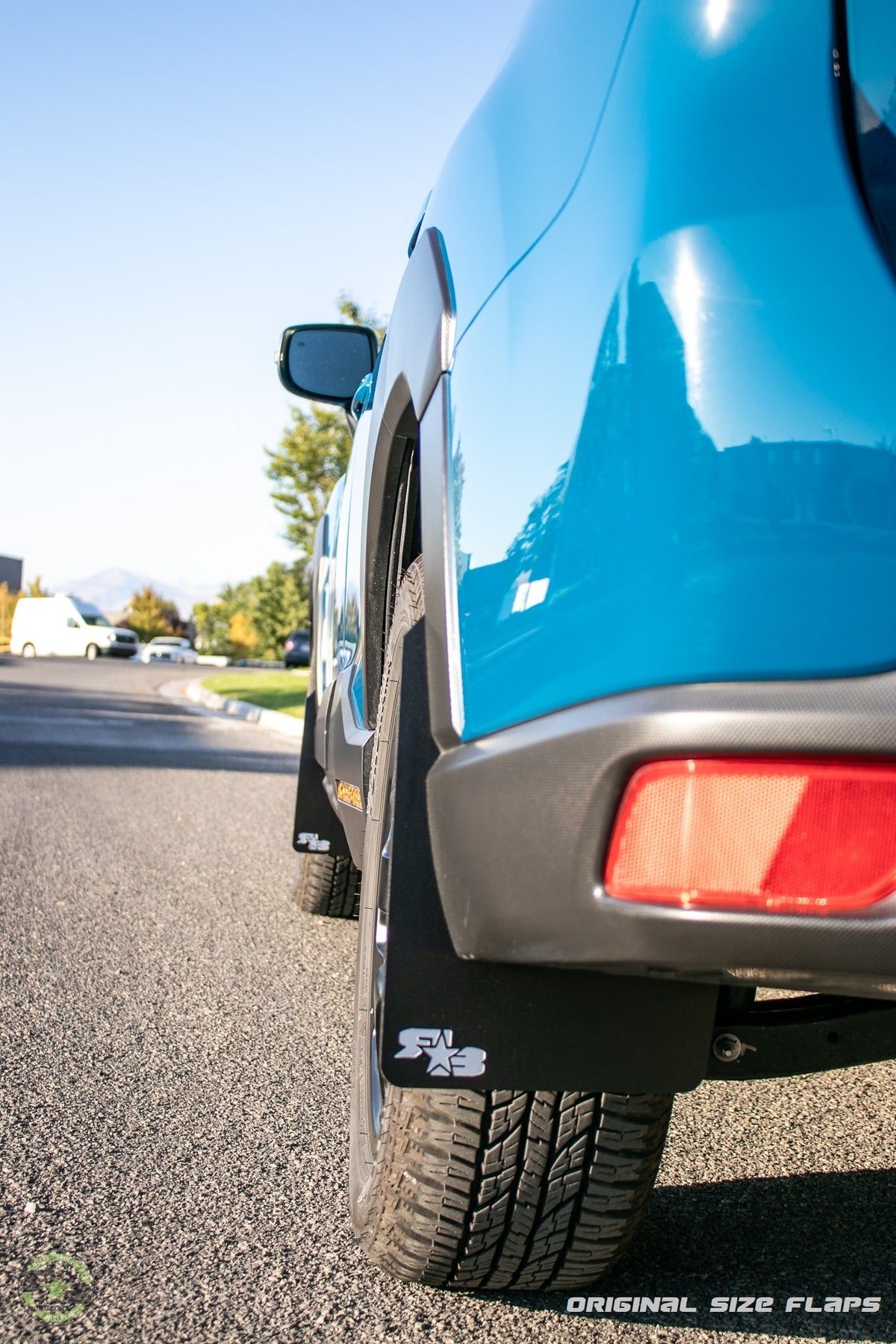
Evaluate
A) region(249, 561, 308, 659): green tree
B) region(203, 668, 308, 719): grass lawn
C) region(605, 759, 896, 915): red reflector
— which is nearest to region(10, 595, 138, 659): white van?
region(249, 561, 308, 659): green tree

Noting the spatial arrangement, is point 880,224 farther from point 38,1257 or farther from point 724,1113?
point 724,1113

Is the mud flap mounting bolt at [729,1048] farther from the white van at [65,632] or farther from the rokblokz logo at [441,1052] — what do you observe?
the white van at [65,632]

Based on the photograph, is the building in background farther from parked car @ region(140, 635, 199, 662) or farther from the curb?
the curb

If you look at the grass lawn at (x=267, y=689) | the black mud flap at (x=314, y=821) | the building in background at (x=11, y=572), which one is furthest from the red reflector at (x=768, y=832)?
the building in background at (x=11, y=572)

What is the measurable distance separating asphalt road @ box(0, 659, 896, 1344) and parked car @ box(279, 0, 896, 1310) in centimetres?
34

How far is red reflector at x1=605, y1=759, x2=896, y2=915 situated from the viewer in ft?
3.34

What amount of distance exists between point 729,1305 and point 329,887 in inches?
93.5

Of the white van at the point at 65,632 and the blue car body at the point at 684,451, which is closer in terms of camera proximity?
the blue car body at the point at 684,451

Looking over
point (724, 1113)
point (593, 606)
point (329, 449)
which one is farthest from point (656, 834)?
point (329, 449)

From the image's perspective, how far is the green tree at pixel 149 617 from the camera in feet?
214

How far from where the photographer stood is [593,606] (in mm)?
1087

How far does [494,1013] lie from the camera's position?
1.31 meters

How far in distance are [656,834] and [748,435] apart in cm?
37

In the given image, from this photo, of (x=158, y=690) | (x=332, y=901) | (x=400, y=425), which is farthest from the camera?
(x=158, y=690)
